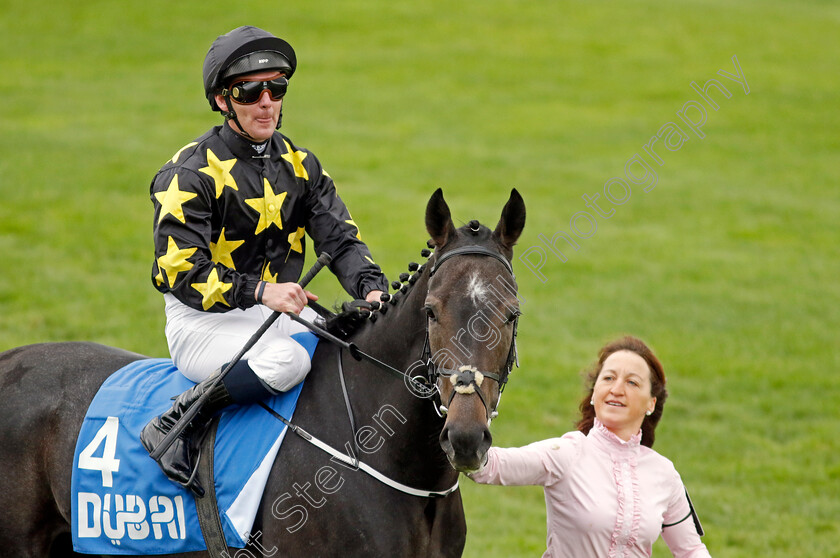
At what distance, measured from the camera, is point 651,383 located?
3896 mm

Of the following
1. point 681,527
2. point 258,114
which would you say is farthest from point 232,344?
point 681,527

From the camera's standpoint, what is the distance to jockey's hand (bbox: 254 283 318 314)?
11.4 feet

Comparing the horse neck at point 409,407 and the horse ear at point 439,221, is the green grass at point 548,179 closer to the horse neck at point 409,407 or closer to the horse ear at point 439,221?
the horse neck at point 409,407

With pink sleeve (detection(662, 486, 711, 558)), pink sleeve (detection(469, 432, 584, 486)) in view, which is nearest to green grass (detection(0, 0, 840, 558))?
pink sleeve (detection(662, 486, 711, 558))

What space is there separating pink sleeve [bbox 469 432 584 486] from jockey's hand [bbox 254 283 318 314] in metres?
0.94

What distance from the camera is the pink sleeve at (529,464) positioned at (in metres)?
3.60

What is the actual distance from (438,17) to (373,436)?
2279 cm

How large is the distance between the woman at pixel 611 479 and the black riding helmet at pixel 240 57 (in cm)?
184

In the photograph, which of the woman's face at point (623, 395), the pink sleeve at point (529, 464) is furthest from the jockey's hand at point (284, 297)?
the woman's face at point (623, 395)

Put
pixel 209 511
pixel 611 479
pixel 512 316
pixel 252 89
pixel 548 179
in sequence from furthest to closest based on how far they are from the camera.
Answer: pixel 548 179 < pixel 252 89 < pixel 611 479 < pixel 209 511 < pixel 512 316

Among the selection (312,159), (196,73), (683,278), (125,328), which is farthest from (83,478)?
(196,73)

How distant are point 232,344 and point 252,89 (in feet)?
3.46

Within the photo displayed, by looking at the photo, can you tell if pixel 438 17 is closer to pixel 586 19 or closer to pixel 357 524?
pixel 586 19

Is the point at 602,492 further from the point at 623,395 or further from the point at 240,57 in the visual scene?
the point at 240,57
